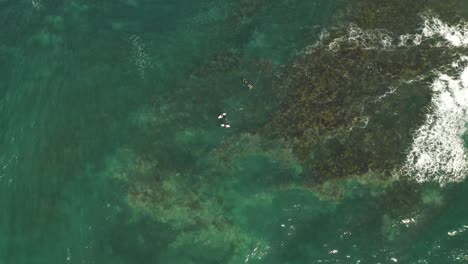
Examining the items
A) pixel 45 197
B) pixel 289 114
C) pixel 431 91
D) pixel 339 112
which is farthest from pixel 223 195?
pixel 431 91

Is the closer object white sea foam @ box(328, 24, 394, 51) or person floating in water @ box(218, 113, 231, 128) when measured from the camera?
person floating in water @ box(218, 113, 231, 128)

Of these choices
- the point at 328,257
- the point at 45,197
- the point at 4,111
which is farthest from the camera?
the point at 4,111

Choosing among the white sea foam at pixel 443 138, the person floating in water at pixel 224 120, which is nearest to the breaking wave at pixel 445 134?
the white sea foam at pixel 443 138

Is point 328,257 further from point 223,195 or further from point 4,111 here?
point 4,111

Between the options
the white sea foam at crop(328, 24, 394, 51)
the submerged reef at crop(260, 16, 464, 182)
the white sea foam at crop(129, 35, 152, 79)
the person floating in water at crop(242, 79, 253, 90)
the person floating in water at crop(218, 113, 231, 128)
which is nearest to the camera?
the submerged reef at crop(260, 16, 464, 182)

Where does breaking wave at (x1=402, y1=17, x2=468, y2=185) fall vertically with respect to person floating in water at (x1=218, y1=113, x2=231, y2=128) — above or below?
above

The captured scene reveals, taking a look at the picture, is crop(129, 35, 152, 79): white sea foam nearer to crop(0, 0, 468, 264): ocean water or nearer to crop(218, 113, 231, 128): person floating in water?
crop(0, 0, 468, 264): ocean water

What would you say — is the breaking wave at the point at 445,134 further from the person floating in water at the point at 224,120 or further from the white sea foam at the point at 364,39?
the person floating in water at the point at 224,120

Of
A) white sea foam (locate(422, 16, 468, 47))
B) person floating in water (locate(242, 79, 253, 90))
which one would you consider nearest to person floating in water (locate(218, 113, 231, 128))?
person floating in water (locate(242, 79, 253, 90))
